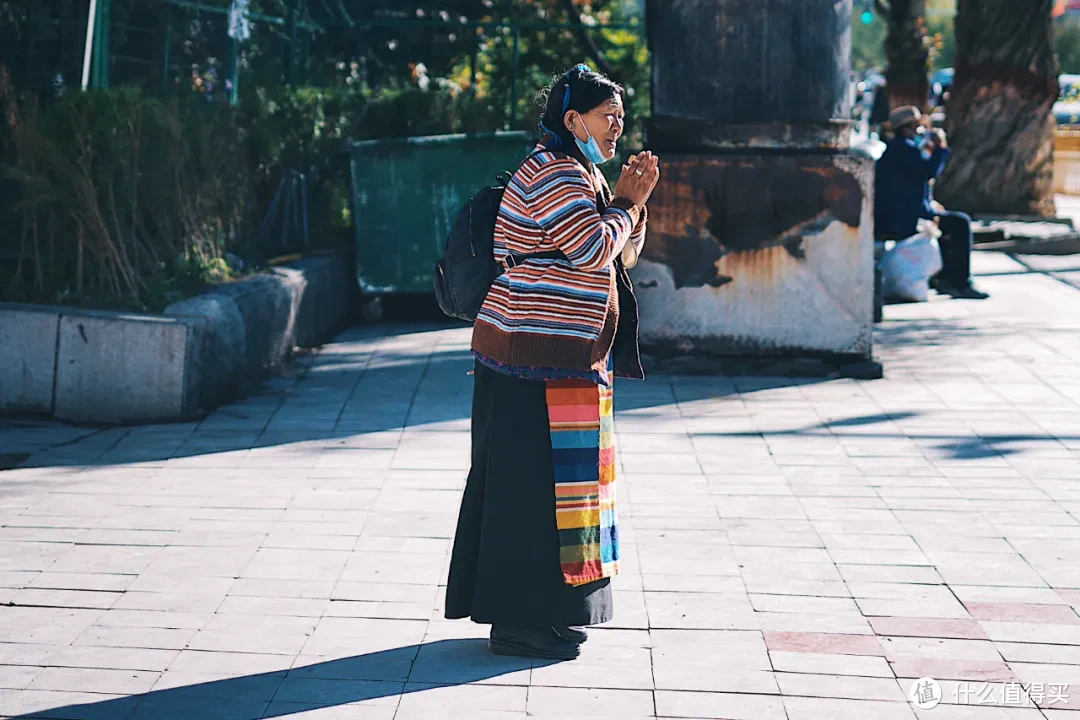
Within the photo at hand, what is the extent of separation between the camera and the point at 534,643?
14.0 feet

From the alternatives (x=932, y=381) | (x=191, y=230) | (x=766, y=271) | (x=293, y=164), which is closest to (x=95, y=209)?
(x=191, y=230)

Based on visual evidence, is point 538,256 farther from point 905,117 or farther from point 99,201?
point 905,117

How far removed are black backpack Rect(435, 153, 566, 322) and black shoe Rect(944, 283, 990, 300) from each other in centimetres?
806

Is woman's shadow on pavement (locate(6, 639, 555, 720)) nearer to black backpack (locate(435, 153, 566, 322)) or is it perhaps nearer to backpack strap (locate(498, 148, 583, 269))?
black backpack (locate(435, 153, 566, 322))

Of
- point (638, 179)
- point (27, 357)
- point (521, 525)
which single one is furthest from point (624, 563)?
point (27, 357)

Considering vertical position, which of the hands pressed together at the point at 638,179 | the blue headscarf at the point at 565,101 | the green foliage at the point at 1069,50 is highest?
the green foliage at the point at 1069,50

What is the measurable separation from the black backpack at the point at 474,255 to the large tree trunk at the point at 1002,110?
13.5 metres

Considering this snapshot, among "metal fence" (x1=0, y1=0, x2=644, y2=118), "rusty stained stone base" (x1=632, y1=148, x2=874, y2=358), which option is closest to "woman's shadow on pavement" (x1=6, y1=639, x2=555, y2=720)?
"rusty stained stone base" (x1=632, y1=148, x2=874, y2=358)

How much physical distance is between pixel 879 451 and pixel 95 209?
4164 millimetres

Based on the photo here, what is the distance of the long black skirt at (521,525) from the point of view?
13.8 ft

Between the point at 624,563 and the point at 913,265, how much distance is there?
22.5 ft

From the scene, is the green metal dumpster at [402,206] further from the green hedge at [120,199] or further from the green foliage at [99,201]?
the green foliage at [99,201]

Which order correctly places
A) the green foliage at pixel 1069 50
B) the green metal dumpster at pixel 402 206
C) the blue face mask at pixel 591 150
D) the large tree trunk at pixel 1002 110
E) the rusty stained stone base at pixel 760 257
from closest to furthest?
the blue face mask at pixel 591 150
the rusty stained stone base at pixel 760 257
the green metal dumpster at pixel 402 206
the large tree trunk at pixel 1002 110
the green foliage at pixel 1069 50

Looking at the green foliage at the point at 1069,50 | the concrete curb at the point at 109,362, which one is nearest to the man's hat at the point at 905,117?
the concrete curb at the point at 109,362
